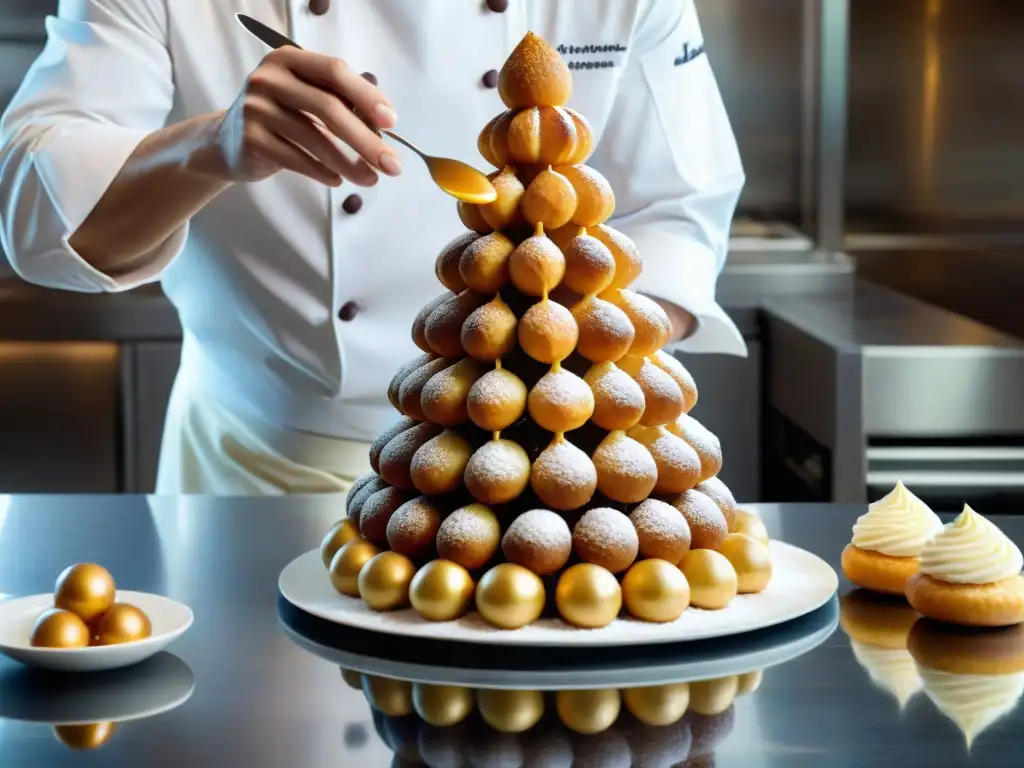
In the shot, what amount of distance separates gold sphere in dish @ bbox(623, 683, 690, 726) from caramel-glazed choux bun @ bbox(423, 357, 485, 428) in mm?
220

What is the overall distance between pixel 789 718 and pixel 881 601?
0.90 feet

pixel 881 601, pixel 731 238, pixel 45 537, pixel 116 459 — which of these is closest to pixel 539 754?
pixel 881 601

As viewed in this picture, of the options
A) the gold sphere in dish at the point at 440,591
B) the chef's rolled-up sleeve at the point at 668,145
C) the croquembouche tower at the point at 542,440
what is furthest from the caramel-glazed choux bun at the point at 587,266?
the chef's rolled-up sleeve at the point at 668,145

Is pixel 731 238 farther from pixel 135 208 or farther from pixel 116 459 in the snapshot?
pixel 135 208

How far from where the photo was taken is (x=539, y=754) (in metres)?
0.74

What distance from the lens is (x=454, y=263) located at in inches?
39.0

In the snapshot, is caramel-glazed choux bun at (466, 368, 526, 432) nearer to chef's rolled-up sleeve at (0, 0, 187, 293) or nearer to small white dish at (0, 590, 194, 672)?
small white dish at (0, 590, 194, 672)

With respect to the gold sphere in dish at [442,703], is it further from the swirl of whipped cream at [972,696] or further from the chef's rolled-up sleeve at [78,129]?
the chef's rolled-up sleeve at [78,129]

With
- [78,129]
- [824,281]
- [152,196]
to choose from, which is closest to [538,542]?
[152,196]

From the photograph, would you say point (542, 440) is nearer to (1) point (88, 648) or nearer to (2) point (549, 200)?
(2) point (549, 200)

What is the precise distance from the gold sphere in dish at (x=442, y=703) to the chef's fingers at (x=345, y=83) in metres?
0.41

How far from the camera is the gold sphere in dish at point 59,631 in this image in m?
0.87

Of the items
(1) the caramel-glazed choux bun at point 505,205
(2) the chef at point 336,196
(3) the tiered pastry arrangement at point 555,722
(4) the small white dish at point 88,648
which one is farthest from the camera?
(2) the chef at point 336,196

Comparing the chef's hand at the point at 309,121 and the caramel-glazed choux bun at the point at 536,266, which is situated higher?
the chef's hand at the point at 309,121
